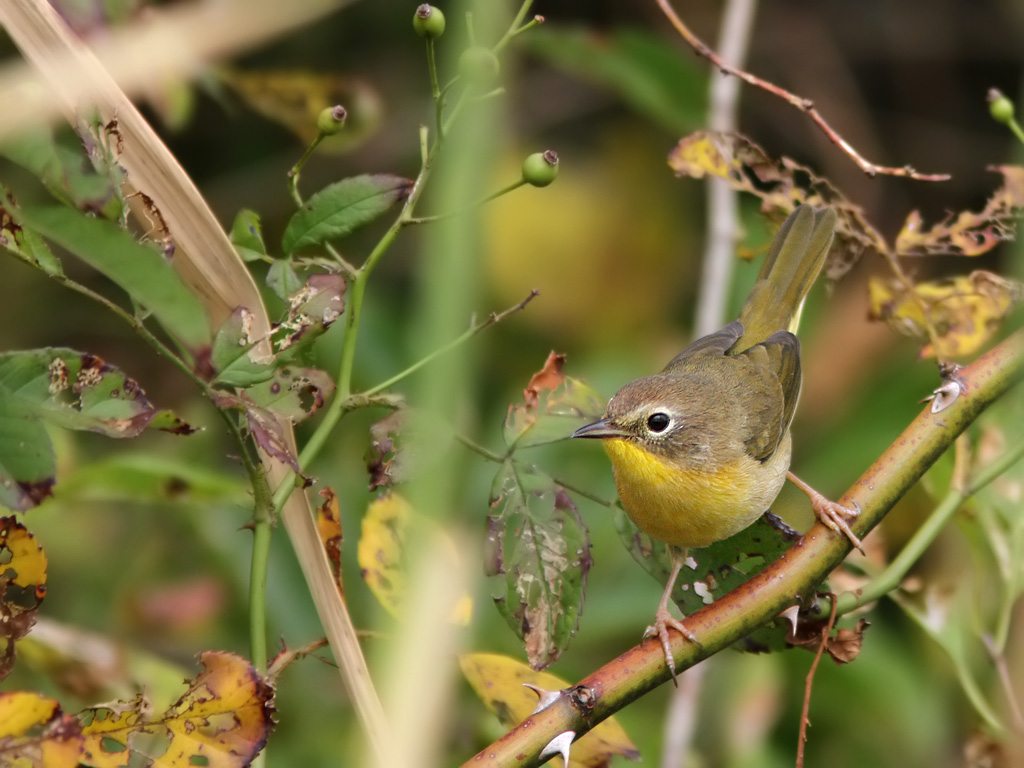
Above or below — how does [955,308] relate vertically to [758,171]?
below

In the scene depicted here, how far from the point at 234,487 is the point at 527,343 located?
2.33 meters

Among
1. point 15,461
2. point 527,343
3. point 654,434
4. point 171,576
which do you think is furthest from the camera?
point 527,343

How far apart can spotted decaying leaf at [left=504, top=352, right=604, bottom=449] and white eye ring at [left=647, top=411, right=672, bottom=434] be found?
658 mm

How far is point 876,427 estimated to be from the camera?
399 centimetres

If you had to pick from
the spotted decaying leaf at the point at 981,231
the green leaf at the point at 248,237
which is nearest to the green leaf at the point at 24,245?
the green leaf at the point at 248,237

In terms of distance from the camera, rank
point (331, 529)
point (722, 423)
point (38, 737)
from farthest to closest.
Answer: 1. point (722, 423)
2. point (331, 529)
3. point (38, 737)

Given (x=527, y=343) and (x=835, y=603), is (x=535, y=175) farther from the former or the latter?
(x=527, y=343)

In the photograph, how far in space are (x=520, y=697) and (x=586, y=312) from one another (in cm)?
329

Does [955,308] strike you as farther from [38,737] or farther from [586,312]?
[586,312]

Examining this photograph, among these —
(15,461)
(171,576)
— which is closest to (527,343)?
(171,576)

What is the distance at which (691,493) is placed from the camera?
2.19 m

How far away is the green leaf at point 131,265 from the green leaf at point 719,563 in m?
0.96

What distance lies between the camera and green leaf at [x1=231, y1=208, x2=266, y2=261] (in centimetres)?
148

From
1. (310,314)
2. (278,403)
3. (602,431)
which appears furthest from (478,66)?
(602,431)
